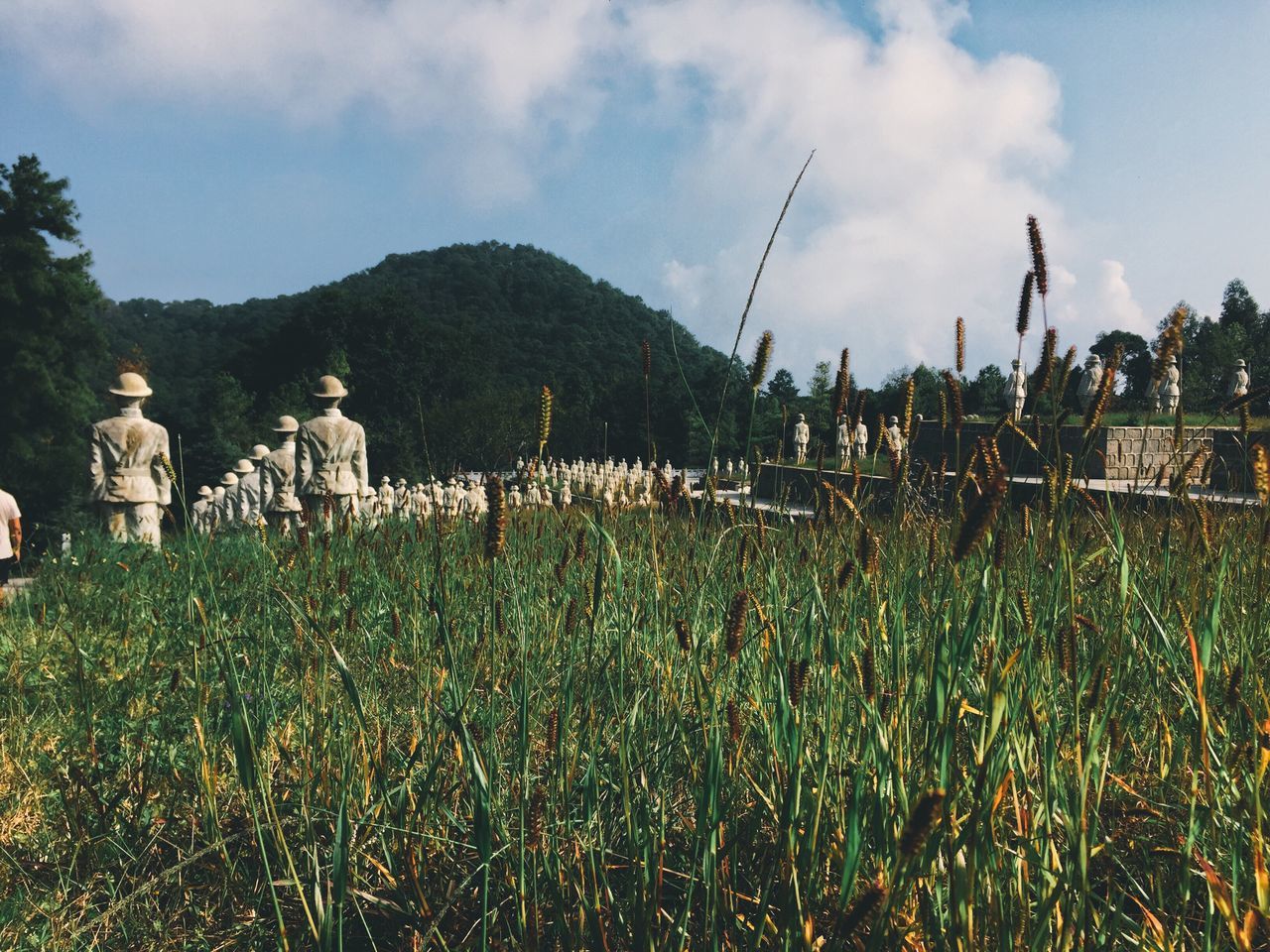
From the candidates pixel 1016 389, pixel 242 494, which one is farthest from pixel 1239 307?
pixel 242 494

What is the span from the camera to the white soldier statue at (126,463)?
338 inches

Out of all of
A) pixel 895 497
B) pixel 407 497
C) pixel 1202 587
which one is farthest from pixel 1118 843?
pixel 407 497

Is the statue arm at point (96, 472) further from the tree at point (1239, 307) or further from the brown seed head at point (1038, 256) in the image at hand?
the tree at point (1239, 307)

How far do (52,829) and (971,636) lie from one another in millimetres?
2698

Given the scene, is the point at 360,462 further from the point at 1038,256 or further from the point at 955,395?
the point at 1038,256

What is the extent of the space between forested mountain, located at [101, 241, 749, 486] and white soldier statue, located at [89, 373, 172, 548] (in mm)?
14397

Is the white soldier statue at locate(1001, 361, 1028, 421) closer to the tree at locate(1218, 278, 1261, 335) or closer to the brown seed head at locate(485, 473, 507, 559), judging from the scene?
the brown seed head at locate(485, 473, 507, 559)

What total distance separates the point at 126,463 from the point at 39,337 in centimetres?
2692

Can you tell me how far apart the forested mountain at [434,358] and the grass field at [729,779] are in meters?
21.5

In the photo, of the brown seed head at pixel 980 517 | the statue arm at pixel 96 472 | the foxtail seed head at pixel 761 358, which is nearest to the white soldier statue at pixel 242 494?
the statue arm at pixel 96 472

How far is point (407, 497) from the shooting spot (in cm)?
1257

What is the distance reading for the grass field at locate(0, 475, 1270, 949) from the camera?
1.29 m

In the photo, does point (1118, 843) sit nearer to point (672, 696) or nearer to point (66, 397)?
point (672, 696)

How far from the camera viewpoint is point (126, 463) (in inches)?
342
